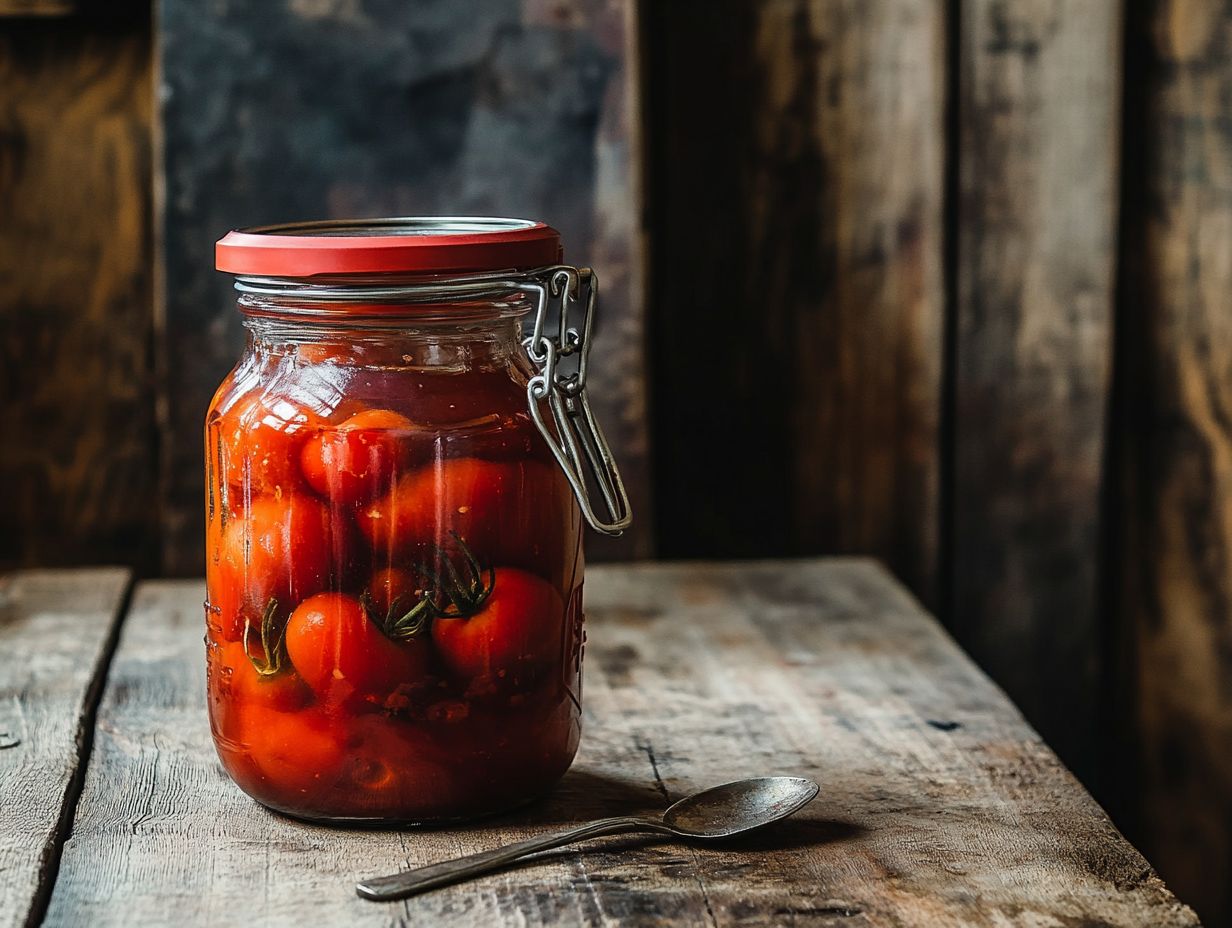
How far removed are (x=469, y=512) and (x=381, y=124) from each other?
0.69m

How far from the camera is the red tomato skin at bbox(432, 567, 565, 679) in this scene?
70cm

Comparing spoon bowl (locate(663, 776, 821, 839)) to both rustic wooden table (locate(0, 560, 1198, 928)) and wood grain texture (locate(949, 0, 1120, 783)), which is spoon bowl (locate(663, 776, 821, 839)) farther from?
wood grain texture (locate(949, 0, 1120, 783))

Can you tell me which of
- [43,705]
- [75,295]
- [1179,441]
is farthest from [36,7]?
[1179,441]

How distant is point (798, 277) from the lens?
4.61 ft

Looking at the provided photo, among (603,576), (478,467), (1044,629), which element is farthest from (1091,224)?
(478,467)

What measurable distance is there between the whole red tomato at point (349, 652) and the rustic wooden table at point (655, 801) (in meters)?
0.08

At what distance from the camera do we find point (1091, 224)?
136cm

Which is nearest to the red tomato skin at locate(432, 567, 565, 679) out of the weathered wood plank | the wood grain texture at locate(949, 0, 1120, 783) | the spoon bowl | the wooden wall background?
the spoon bowl

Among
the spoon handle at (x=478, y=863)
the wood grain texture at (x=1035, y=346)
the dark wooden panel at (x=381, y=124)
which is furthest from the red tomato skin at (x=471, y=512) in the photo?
the wood grain texture at (x=1035, y=346)

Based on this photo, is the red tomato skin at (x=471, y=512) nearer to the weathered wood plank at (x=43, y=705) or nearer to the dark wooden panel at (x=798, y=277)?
the weathered wood plank at (x=43, y=705)

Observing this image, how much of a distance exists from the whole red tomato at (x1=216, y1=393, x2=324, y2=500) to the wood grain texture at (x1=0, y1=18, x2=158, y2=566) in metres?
0.73

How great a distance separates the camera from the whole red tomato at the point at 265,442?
696 mm

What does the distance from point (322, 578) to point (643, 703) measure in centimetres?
31

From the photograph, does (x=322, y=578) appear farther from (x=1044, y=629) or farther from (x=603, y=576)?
(x=1044, y=629)
